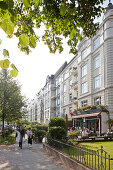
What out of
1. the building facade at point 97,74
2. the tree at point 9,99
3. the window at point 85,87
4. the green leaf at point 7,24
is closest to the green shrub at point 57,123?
the tree at point 9,99

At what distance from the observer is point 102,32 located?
2959cm

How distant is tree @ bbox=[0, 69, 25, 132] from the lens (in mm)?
24328

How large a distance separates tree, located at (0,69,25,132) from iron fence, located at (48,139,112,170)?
13.1 meters

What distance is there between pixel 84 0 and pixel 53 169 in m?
6.43

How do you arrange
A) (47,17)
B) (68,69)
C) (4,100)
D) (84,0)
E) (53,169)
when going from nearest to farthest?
1. (84,0)
2. (47,17)
3. (53,169)
4. (4,100)
5. (68,69)

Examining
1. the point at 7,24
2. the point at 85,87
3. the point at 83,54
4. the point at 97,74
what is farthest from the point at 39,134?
the point at 83,54

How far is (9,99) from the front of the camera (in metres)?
24.3

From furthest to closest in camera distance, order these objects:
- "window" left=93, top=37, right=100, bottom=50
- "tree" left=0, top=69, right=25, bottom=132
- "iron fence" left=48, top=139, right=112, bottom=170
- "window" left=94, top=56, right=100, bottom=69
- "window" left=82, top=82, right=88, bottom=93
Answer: "window" left=82, top=82, right=88, bottom=93 < "window" left=93, top=37, right=100, bottom=50 < "window" left=94, top=56, right=100, bottom=69 < "tree" left=0, top=69, right=25, bottom=132 < "iron fence" left=48, top=139, right=112, bottom=170

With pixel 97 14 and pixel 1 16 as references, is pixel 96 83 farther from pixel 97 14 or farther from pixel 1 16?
pixel 1 16

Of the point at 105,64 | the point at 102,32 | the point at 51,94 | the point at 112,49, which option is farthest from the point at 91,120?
the point at 51,94

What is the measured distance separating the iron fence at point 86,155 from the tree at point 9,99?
1306cm

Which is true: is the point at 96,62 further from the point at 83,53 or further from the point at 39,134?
the point at 39,134

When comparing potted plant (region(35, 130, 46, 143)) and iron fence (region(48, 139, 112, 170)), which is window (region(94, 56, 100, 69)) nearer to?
potted plant (region(35, 130, 46, 143))

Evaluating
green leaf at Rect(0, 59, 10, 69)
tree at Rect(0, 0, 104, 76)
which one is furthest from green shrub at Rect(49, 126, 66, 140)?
green leaf at Rect(0, 59, 10, 69)
